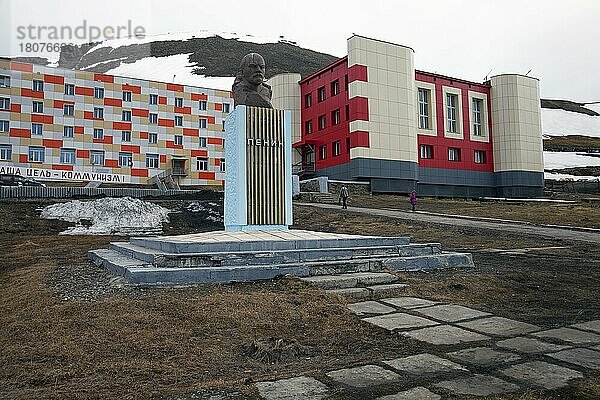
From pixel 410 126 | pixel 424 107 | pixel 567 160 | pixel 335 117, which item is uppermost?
pixel 424 107

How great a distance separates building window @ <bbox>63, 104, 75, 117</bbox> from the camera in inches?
1746

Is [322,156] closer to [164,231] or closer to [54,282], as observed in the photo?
[164,231]

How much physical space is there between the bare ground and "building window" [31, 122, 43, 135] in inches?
1498

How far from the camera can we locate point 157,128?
48719 millimetres

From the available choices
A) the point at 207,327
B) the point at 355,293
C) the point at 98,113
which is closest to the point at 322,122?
the point at 98,113

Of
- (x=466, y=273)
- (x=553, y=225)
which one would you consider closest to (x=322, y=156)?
(x=553, y=225)

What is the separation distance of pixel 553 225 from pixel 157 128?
38847 millimetres

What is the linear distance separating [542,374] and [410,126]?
35987 mm

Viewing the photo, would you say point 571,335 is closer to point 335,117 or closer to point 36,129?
point 335,117

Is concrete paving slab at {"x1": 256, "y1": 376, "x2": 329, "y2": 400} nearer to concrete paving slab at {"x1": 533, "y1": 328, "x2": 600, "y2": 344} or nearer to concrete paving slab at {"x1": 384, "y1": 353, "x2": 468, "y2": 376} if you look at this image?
concrete paving slab at {"x1": 384, "y1": 353, "x2": 468, "y2": 376}

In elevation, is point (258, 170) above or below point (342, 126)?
below

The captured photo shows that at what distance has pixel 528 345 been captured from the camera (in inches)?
176

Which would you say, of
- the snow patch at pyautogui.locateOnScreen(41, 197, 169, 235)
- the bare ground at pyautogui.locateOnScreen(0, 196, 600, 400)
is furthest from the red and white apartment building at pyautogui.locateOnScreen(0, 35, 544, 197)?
the bare ground at pyautogui.locateOnScreen(0, 196, 600, 400)

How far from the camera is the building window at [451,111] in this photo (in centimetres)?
4200
